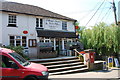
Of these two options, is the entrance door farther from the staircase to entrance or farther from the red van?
the red van

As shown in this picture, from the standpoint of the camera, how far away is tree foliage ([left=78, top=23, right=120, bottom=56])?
43.6 feet

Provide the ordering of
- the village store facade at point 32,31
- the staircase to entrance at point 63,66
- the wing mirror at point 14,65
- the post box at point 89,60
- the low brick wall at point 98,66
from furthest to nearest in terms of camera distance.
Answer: the village store facade at point 32,31
the low brick wall at point 98,66
the post box at point 89,60
the staircase to entrance at point 63,66
the wing mirror at point 14,65

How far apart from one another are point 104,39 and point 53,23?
7.15 meters

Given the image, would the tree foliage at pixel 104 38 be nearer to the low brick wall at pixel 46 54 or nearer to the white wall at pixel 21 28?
the low brick wall at pixel 46 54

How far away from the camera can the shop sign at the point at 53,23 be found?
55.5ft

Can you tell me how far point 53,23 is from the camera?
56.8 ft

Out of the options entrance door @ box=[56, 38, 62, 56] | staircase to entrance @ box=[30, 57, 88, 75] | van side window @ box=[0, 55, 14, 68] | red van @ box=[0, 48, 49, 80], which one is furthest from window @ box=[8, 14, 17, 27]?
van side window @ box=[0, 55, 14, 68]

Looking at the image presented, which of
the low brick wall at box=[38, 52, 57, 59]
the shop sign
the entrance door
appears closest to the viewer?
the low brick wall at box=[38, 52, 57, 59]

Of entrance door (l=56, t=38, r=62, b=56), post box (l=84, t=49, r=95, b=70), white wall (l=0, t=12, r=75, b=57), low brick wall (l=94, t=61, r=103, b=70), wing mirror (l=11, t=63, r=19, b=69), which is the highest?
white wall (l=0, t=12, r=75, b=57)

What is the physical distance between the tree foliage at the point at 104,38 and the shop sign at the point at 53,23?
4465 millimetres

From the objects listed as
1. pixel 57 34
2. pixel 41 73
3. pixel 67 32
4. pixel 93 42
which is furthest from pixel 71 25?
pixel 41 73

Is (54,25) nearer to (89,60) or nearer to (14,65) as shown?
(89,60)

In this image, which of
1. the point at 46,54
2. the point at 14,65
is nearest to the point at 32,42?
the point at 46,54

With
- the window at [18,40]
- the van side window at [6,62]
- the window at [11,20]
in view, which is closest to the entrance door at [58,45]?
the window at [18,40]
